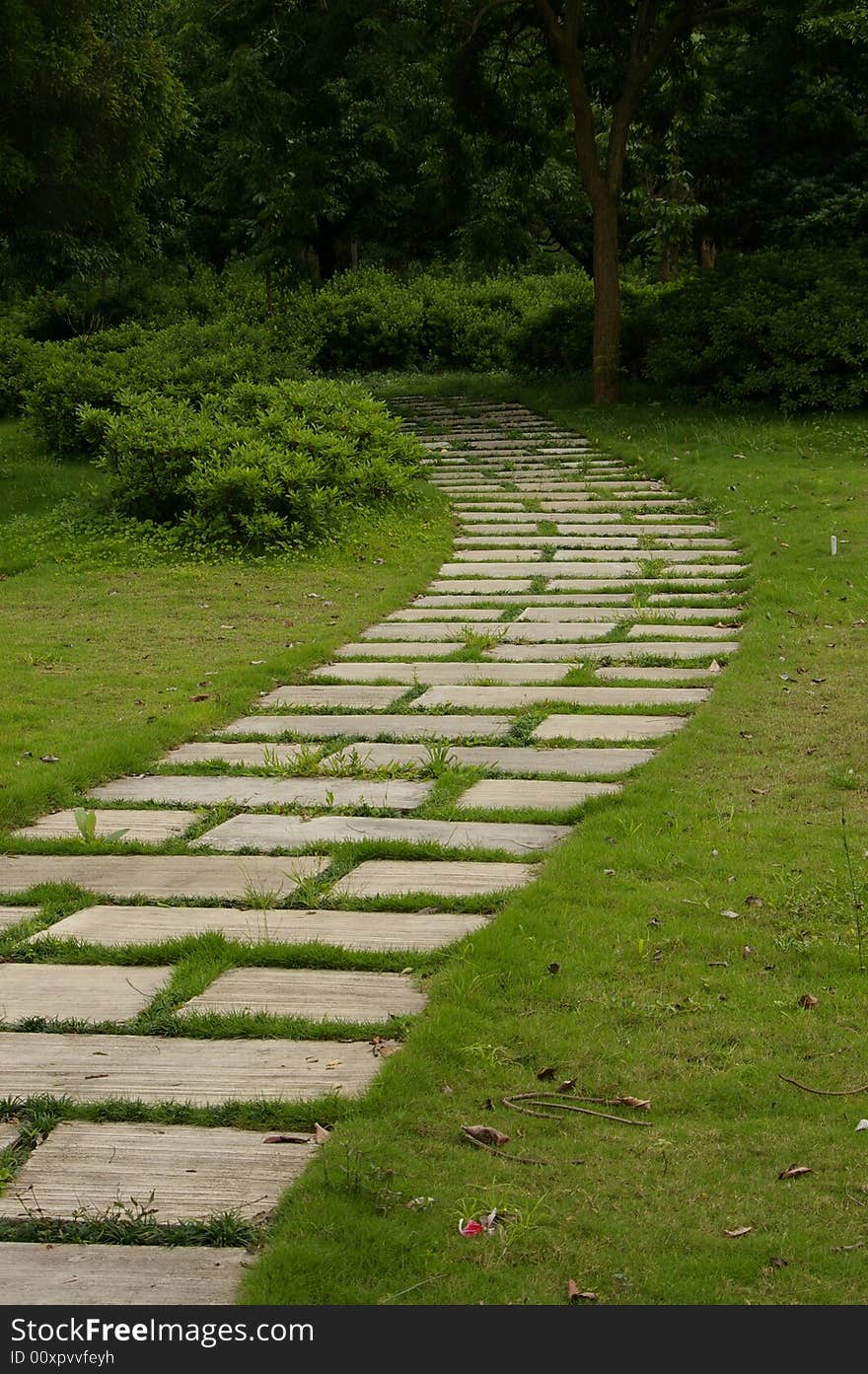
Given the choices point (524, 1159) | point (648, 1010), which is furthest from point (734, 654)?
point (524, 1159)

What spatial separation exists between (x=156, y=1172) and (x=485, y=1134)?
660 mm

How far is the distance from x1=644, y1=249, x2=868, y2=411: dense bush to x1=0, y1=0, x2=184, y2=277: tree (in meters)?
5.94

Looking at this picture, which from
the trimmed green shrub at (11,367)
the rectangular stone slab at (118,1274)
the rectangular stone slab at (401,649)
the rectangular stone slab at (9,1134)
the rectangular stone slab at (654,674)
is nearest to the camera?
the rectangular stone slab at (118,1274)

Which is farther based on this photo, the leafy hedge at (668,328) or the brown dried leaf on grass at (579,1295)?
the leafy hedge at (668,328)

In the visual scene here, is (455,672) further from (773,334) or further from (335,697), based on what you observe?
(773,334)

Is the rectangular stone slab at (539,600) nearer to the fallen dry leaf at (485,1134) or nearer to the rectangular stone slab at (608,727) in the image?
the rectangular stone slab at (608,727)

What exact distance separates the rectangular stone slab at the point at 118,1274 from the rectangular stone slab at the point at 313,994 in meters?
0.96

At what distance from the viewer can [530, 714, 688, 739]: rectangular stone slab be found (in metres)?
5.93

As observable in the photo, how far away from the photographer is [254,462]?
1047 cm

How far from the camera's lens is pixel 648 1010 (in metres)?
3.40

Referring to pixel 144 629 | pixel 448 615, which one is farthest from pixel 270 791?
pixel 448 615

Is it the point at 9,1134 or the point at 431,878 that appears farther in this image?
the point at 431,878

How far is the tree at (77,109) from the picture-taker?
1248cm

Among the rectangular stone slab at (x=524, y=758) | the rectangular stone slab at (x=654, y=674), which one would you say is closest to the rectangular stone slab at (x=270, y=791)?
the rectangular stone slab at (x=524, y=758)
